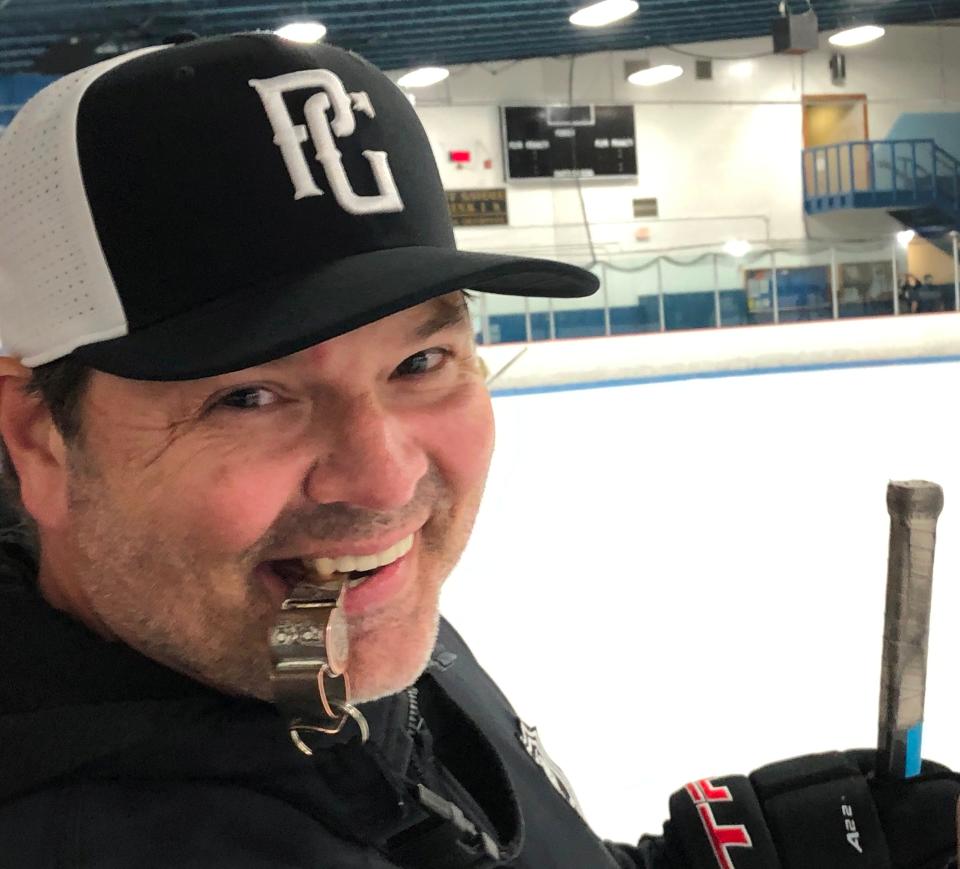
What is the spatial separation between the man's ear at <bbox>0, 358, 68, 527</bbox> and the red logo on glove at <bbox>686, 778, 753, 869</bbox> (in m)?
0.54

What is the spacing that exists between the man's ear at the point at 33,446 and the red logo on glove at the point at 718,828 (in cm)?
54

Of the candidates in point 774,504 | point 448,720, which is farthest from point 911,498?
point 774,504

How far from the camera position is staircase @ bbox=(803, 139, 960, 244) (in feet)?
30.4

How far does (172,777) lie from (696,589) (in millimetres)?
1639

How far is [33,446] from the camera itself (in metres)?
0.59

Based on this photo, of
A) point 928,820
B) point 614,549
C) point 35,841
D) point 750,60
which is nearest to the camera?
point 35,841

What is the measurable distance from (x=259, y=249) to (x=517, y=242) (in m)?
7.94

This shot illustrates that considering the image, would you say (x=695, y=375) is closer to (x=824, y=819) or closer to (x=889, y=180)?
(x=824, y=819)

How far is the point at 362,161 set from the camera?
58cm

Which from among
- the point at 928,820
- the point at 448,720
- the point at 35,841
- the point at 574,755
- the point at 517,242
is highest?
the point at 35,841

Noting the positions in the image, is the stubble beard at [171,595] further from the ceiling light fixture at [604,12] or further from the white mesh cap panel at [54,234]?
the ceiling light fixture at [604,12]

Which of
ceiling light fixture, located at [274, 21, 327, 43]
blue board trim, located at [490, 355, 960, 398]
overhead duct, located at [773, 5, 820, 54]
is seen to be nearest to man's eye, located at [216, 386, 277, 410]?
blue board trim, located at [490, 355, 960, 398]

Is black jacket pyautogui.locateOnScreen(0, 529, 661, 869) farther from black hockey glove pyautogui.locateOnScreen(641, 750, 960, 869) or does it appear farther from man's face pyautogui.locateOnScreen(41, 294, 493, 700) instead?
black hockey glove pyautogui.locateOnScreen(641, 750, 960, 869)

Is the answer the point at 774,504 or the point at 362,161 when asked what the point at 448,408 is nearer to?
the point at 362,161
